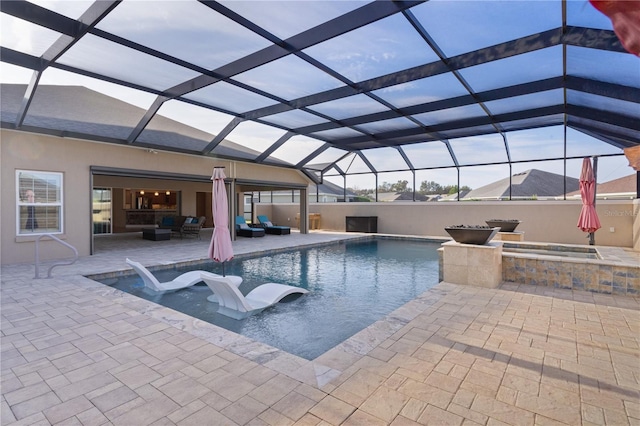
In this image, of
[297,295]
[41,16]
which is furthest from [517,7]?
[41,16]

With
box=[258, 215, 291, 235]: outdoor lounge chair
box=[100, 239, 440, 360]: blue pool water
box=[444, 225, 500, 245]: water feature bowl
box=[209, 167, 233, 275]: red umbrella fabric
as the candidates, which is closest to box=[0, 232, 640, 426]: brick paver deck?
box=[100, 239, 440, 360]: blue pool water

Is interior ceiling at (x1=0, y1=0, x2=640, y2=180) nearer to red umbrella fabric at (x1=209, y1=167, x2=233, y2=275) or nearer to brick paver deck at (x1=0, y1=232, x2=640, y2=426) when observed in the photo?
red umbrella fabric at (x1=209, y1=167, x2=233, y2=275)

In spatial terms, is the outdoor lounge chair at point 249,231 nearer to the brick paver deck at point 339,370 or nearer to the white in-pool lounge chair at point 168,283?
the white in-pool lounge chair at point 168,283

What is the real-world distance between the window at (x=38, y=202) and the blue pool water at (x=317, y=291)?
10.5 ft

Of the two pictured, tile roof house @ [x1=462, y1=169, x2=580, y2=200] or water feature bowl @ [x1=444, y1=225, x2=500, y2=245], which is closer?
water feature bowl @ [x1=444, y1=225, x2=500, y2=245]

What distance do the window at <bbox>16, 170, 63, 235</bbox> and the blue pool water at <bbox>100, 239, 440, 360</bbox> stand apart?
3.20 m

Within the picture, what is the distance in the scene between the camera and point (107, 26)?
15.6 feet

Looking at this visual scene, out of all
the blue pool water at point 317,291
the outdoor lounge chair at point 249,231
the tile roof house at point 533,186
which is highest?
the tile roof house at point 533,186

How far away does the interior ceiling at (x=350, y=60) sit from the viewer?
446 cm

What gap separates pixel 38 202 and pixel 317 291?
718 cm

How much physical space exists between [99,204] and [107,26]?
12.3 meters

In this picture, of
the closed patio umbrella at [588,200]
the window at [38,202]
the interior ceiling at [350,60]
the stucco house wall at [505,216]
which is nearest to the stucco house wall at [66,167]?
the window at [38,202]

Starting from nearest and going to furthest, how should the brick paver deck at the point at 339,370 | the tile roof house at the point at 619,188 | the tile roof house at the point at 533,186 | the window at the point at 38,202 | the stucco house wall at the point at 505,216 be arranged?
the brick paver deck at the point at 339,370
the window at the point at 38,202
the stucco house wall at the point at 505,216
the tile roof house at the point at 619,188
the tile roof house at the point at 533,186

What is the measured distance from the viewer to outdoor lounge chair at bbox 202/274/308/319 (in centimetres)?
459
